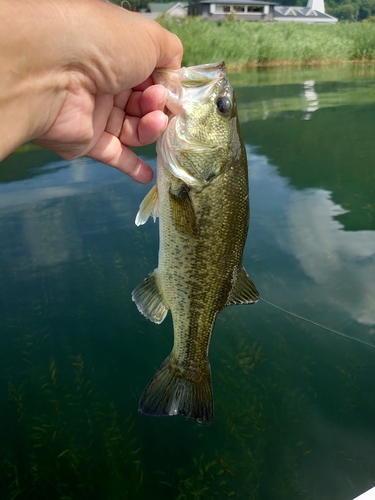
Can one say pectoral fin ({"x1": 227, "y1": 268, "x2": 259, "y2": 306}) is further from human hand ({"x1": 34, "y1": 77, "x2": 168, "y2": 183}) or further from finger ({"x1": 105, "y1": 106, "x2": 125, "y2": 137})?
finger ({"x1": 105, "y1": 106, "x2": 125, "y2": 137})

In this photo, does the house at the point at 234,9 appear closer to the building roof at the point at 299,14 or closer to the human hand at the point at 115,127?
the building roof at the point at 299,14

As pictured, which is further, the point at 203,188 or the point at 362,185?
the point at 362,185

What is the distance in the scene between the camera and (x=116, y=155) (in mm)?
1729

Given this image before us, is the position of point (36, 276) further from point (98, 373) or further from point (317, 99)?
point (317, 99)

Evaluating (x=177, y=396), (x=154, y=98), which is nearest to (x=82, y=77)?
(x=154, y=98)

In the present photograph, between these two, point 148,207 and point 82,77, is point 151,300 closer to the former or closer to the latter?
point 148,207

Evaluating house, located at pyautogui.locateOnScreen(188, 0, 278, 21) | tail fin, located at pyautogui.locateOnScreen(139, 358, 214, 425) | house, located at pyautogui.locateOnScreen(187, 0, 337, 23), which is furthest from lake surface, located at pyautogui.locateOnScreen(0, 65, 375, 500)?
house, located at pyautogui.locateOnScreen(188, 0, 278, 21)

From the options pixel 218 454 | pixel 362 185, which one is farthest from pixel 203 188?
pixel 362 185

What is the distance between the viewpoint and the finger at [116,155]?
5.59 feet

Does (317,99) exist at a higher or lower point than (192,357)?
lower

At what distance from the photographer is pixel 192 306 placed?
1.58 metres

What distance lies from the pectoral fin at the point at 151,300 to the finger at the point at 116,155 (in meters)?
0.45

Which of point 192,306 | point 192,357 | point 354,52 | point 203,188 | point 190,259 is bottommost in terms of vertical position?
point 354,52

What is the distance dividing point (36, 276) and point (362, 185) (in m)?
3.27
